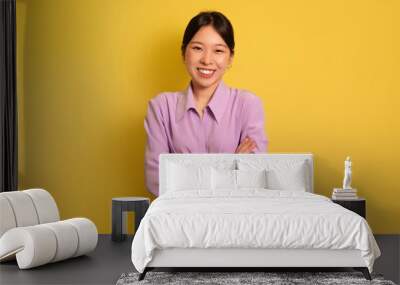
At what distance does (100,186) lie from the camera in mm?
7188

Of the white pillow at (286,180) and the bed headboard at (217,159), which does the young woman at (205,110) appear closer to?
the bed headboard at (217,159)

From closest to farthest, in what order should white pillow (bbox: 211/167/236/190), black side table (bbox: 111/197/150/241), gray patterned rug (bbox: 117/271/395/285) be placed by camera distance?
gray patterned rug (bbox: 117/271/395/285), white pillow (bbox: 211/167/236/190), black side table (bbox: 111/197/150/241)

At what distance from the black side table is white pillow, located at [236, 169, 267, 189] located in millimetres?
960

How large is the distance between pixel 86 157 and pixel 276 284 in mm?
3116

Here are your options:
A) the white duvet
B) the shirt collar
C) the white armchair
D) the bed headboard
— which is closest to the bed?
the white duvet

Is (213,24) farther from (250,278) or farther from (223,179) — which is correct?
(250,278)

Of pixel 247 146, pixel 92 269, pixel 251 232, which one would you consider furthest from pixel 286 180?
pixel 92 269

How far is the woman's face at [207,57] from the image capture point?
23.0 feet

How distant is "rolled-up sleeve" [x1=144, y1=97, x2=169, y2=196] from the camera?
704 cm

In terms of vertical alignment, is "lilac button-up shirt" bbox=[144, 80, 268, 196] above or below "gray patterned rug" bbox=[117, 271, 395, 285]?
above

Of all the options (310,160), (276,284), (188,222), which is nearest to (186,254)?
(188,222)

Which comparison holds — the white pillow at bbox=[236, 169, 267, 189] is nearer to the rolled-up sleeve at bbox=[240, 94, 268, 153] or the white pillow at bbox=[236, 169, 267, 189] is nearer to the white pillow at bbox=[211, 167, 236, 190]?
the white pillow at bbox=[211, 167, 236, 190]

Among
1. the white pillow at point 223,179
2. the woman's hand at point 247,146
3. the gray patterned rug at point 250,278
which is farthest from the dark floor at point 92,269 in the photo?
the woman's hand at point 247,146

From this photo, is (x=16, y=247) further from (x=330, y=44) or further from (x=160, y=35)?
(x=330, y=44)
